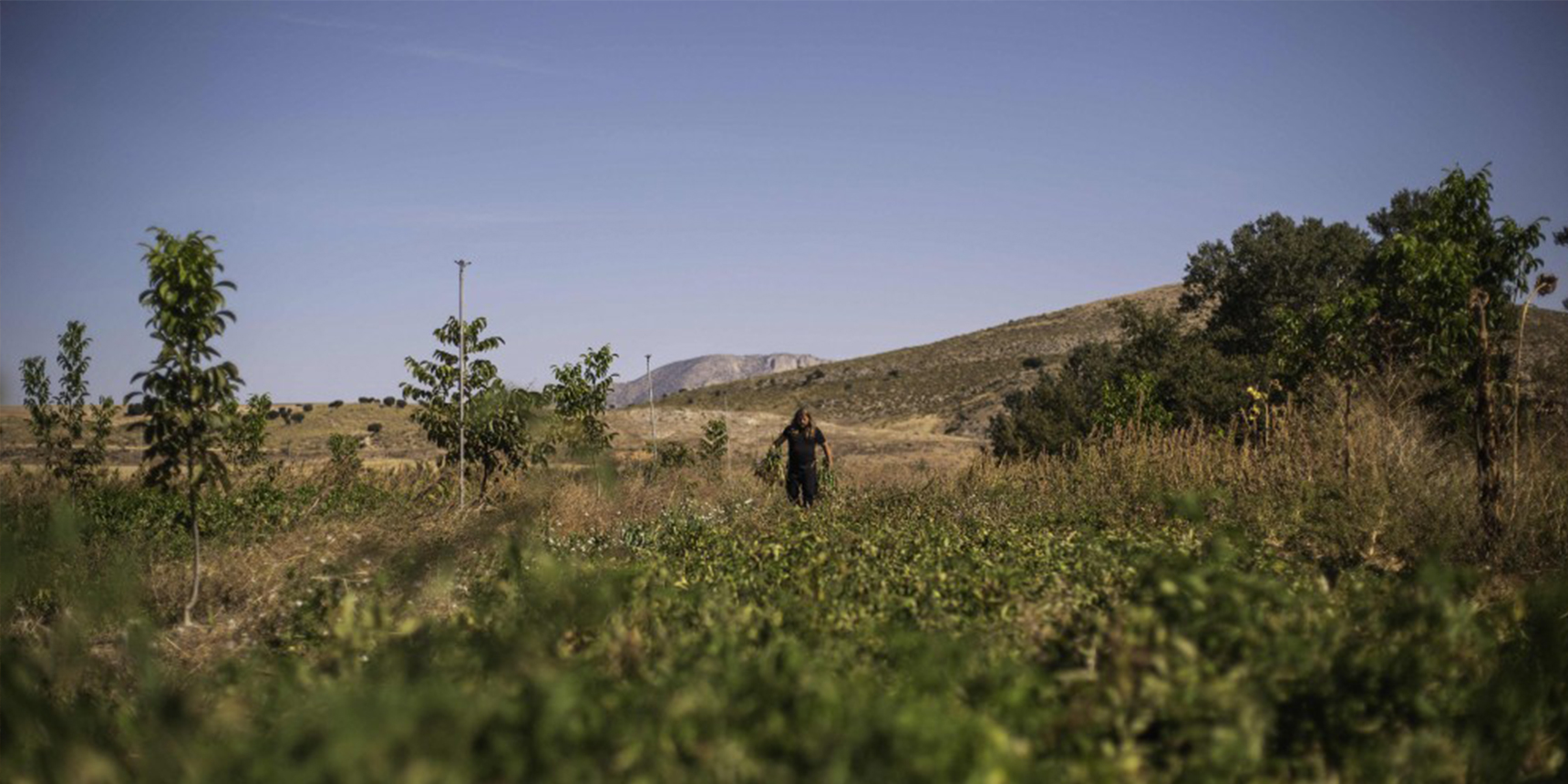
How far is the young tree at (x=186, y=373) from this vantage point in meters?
7.82

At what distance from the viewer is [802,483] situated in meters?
12.9

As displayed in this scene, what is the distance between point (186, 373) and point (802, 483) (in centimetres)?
703

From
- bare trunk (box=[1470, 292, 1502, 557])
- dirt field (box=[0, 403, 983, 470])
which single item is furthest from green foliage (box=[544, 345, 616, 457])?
bare trunk (box=[1470, 292, 1502, 557])

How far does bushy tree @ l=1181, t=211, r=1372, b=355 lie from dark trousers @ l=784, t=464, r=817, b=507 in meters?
25.0

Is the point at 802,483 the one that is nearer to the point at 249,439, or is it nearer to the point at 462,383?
the point at 462,383

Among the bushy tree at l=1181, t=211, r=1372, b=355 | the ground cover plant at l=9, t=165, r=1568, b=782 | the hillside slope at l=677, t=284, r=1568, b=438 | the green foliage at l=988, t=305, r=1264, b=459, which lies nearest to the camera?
the ground cover plant at l=9, t=165, r=1568, b=782

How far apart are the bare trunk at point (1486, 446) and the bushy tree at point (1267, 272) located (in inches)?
1031

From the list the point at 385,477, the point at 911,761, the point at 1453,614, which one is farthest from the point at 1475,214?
the point at 385,477

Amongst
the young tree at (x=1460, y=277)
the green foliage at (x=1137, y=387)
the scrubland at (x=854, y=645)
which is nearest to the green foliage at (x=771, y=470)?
the scrubland at (x=854, y=645)

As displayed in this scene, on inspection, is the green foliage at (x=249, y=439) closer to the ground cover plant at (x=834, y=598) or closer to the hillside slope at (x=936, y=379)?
the ground cover plant at (x=834, y=598)

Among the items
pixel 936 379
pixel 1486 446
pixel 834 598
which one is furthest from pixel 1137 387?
pixel 936 379

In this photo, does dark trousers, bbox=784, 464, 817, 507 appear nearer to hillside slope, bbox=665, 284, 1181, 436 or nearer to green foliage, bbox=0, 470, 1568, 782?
green foliage, bbox=0, 470, 1568, 782

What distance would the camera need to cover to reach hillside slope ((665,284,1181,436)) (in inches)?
2100

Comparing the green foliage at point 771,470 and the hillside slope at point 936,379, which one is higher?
the hillside slope at point 936,379
